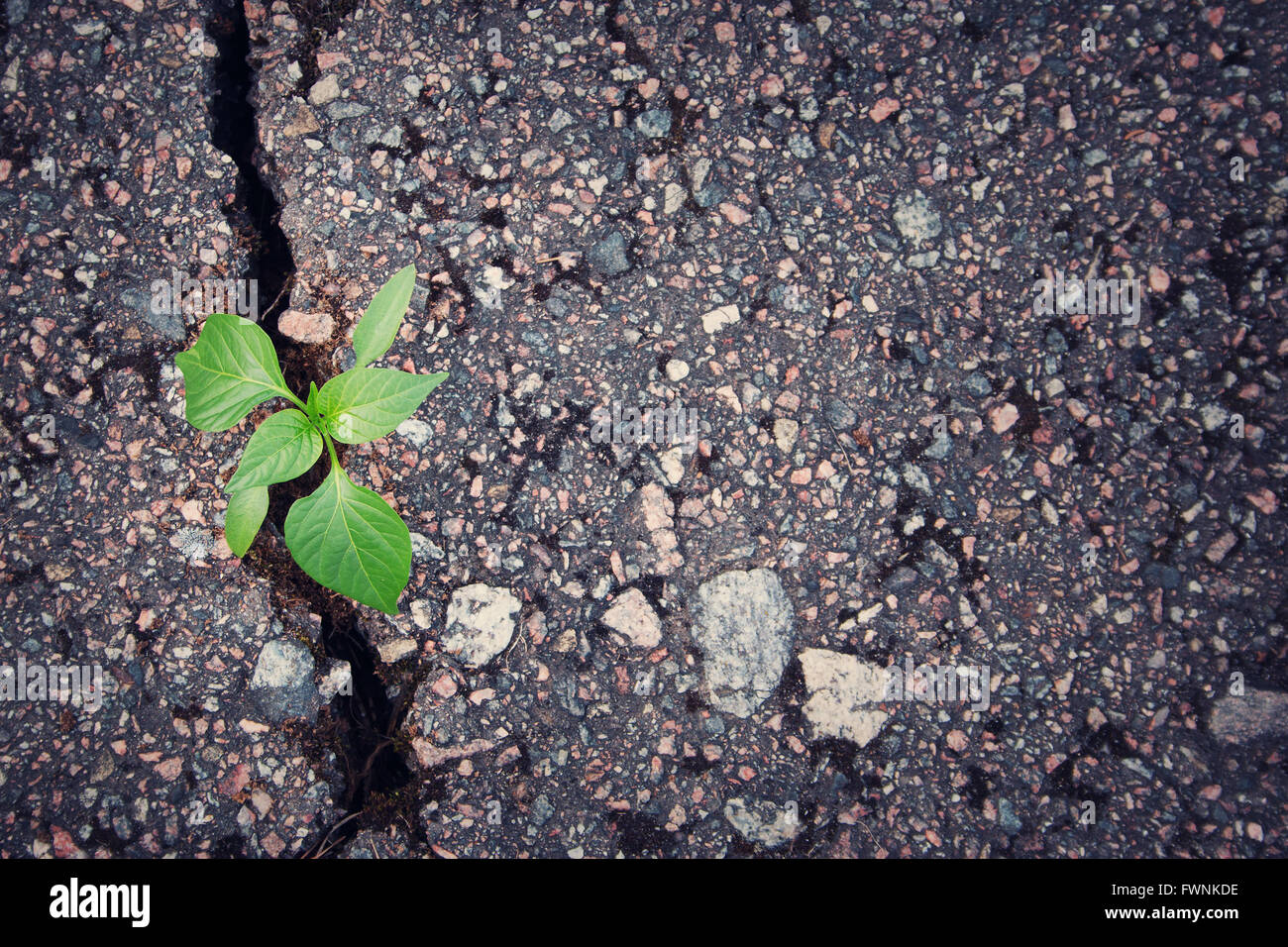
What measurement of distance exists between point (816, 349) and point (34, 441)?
8.39ft

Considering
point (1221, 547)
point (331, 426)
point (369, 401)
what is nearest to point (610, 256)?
point (369, 401)

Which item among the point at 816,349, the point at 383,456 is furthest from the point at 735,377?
the point at 383,456

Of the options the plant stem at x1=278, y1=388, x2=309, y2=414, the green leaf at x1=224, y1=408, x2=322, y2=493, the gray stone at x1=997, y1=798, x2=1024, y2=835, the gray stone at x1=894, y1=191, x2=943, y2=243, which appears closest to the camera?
the green leaf at x1=224, y1=408, x2=322, y2=493

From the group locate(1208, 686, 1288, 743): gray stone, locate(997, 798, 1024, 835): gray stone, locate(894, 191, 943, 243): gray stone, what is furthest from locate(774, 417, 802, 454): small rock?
locate(1208, 686, 1288, 743): gray stone

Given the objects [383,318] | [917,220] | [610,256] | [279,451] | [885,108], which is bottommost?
[279,451]

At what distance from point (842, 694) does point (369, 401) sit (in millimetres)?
1695

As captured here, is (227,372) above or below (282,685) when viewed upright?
above

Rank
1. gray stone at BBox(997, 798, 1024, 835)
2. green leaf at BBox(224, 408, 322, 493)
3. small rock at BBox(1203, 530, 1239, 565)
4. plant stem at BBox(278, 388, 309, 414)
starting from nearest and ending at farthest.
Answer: green leaf at BBox(224, 408, 322, 493), plant stem at BBox(278, 388, 309, 414), gray stone at BBox(997, 798, 1024, 835), small rock at BBox(1203, 530, 1239, 565)

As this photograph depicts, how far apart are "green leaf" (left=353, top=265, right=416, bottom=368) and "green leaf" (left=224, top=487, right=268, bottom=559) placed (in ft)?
1.76

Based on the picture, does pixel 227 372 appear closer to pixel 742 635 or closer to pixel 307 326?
pixel 307 326

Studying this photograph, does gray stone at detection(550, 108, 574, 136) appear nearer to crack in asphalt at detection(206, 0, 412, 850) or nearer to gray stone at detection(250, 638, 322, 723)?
crack in asphalt at detection(206, 0, 412, 850)

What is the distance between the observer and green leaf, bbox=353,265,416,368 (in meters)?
2.23

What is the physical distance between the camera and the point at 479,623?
2.39 m
